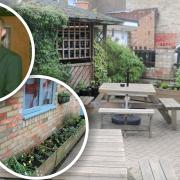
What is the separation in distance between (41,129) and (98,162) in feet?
2.12

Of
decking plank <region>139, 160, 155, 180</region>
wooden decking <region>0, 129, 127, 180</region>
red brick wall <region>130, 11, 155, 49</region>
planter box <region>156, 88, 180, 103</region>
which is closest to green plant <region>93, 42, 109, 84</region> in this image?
planter box <region>156, 88, 180, 103</region>

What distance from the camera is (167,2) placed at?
18938mm

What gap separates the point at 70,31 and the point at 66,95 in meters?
8.07

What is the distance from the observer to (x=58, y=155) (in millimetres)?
1493

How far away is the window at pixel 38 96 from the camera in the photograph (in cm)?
140

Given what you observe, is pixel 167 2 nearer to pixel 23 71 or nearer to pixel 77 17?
pixel 77 17

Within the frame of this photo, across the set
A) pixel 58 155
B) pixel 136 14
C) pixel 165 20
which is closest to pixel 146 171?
pixel 58 155

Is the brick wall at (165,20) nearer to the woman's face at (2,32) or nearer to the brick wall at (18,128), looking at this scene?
the brick wall at (18,128)

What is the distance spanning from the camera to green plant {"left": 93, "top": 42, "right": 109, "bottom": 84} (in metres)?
10.5

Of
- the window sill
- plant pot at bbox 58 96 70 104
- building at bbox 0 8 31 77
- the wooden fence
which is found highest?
building at bbox 0 8 31 77

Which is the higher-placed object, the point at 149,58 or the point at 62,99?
the point at 62,99

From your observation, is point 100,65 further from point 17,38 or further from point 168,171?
point 17,38

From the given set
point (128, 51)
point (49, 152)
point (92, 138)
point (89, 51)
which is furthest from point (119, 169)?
point (128, 51)

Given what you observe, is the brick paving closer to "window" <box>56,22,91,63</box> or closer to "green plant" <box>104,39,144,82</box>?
"window" <box>56,22,91,63</box>
